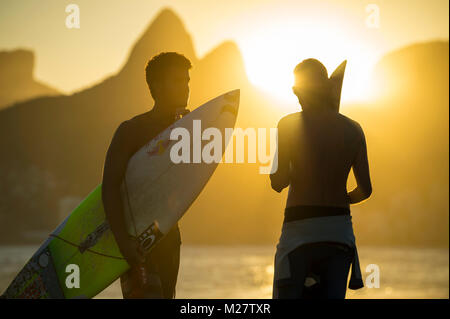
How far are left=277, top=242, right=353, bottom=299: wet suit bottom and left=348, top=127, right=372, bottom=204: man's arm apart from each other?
1.20ft

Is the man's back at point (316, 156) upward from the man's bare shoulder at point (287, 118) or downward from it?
downward

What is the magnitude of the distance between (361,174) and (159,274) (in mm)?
1275

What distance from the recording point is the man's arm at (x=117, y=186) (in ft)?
10.8

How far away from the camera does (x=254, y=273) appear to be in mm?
124500

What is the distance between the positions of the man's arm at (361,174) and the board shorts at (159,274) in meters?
1.08

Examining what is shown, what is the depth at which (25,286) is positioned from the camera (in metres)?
4.14

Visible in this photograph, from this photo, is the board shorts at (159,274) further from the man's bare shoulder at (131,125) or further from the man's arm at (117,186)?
the man's bare shoulder at (131,125)

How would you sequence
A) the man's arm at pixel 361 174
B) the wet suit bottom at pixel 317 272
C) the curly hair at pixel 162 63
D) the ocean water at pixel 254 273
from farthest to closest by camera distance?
the ocean water at pixel 254 273 < the curly hair at pixel 162 63 < the man's arm at pixel 361 174 < the wet suit bottom at pixel 317 272

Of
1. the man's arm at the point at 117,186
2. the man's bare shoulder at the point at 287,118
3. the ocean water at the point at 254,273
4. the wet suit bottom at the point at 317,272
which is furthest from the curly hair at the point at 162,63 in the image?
the ocean water at the point at 254,273

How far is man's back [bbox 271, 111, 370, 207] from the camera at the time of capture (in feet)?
10.2

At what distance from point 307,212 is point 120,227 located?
1052 millimetres

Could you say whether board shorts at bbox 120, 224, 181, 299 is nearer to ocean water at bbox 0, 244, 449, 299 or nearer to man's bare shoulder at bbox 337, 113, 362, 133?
man's bare shoulder at bbox 337, 113, 362, 133
